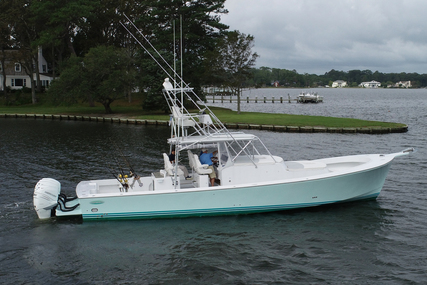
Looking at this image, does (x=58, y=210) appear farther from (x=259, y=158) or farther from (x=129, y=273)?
(x=259, y=158)

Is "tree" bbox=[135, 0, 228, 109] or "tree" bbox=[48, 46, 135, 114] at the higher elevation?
"tree" bbox=[135, 0, 228, 109]

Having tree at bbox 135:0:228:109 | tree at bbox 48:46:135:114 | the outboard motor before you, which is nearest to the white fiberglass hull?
the outboard motor

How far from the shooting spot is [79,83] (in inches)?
1986

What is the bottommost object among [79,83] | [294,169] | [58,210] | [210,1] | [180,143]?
[58,210]

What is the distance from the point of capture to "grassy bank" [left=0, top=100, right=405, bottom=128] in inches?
1464

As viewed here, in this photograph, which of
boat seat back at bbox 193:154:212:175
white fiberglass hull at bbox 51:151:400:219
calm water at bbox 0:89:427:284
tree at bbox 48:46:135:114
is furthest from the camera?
tree at bbox 48:46:135:114

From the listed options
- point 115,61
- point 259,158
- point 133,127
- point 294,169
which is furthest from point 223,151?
point 115,61

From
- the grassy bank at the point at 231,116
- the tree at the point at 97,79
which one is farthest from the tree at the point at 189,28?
the grassy bank at the point at 231,116

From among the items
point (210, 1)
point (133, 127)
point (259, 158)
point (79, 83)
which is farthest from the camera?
point (210, 1)

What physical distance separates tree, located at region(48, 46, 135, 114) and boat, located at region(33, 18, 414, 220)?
117 ft

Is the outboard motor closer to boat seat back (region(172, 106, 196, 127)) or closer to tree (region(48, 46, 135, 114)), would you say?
boat seat back (region(172, 106, 196, 127))

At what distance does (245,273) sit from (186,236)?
2804 millimetres

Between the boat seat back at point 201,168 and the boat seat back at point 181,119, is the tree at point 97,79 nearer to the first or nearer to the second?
the boat seat back at point 181,119

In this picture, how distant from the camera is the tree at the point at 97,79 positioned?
161 ft
